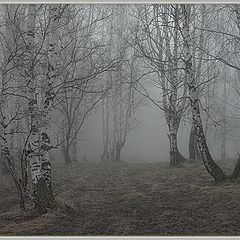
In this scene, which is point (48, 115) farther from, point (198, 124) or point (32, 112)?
point (198, 124)

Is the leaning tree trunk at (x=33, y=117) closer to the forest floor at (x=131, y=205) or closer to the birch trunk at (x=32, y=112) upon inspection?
the birch trunk at (x=32, y=112)

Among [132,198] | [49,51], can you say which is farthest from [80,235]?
[49,51]

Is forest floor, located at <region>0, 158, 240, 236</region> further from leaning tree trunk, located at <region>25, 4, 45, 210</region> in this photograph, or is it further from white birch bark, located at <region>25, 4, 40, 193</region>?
white birch bark, located at <region>25, 4, 40, 193</region>

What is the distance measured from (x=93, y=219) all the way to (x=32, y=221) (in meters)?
0.88

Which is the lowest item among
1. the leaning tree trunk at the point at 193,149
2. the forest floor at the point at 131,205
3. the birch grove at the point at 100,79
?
the forest floor at the point at 131,205

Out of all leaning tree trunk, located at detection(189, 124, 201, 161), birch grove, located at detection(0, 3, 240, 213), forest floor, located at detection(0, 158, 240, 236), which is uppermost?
birch grove, located at detection(0, 3, 240, 213)

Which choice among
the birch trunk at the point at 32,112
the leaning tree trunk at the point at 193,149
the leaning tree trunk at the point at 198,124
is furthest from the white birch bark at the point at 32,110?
the leaning tree trunk at the point at 193,149

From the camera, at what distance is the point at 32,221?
5.20m

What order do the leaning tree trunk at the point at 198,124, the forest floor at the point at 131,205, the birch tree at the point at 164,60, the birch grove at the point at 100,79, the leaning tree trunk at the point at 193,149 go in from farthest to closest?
the leaning tree trunk at the point at 193,149 < the birch tree at the point at 164,60 < the leaning tree trunk at the point at 198,124 < the birch grove at the point at 100,79 < the forest floor at the point at 131,205

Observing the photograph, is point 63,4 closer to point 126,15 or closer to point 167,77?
point 126,15

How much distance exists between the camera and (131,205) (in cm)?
590

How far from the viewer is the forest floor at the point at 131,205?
4.97 metres

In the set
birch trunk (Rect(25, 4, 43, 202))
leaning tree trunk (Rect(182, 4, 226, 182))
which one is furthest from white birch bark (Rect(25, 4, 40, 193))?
leaning tree trunk (Rect(182, 4, 226, 182))

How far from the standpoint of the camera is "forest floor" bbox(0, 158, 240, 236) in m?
4.97
